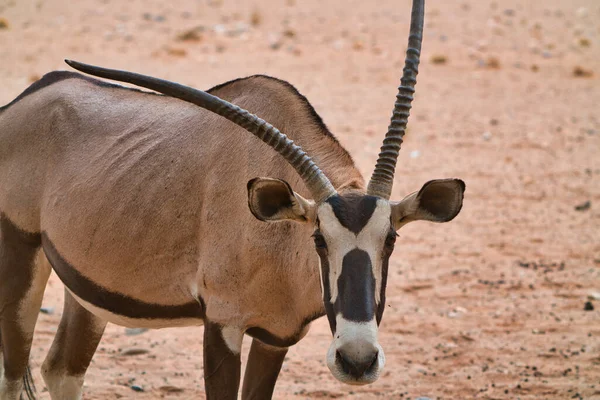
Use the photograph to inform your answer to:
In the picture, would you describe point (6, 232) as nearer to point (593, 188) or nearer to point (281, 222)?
point (281, 222)

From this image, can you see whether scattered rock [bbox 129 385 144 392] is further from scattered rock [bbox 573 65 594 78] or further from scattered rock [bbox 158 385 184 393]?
scattered rock [bbox 573 65 594 78]

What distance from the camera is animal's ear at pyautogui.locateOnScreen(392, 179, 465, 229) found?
488 centimetres

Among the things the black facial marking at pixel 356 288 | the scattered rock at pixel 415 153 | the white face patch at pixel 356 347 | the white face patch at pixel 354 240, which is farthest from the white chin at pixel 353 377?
the scattered rock at pixel 415 153

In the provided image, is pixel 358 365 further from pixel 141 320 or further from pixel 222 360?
pixel 141 320

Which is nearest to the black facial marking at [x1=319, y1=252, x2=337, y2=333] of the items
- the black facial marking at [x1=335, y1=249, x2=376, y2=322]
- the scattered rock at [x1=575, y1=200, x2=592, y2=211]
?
the black facial marking at [x1=335, y1=249, x2=376, y2=322]

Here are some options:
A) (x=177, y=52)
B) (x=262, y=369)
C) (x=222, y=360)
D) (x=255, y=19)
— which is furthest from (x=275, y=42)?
(x=222, y=360)

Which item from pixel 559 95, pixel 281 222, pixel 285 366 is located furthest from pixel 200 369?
pixel 559 95

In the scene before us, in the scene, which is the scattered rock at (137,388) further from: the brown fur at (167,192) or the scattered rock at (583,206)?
the scattered rock at (583,206)

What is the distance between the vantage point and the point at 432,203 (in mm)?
5035

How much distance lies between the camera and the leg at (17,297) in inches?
242

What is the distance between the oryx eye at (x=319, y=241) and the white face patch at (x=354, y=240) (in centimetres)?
3

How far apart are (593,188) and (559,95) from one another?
559 cm

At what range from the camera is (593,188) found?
12.7m

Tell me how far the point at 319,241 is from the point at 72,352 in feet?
8.66
